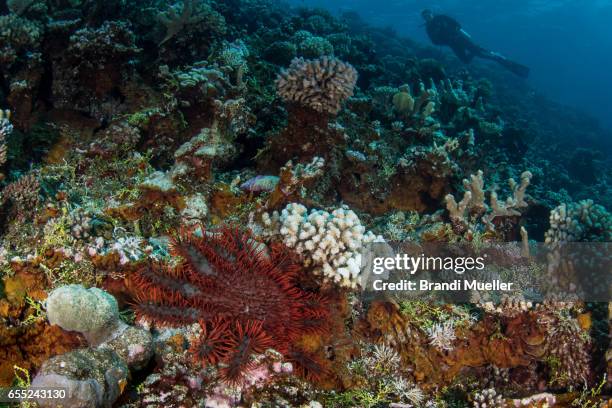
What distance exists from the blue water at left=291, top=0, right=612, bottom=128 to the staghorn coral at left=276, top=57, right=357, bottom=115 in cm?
4869

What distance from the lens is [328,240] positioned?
413 cm

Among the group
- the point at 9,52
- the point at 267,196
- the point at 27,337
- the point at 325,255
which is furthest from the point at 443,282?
the point at 9,52

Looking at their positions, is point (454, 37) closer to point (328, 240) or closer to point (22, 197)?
point (328, 240)

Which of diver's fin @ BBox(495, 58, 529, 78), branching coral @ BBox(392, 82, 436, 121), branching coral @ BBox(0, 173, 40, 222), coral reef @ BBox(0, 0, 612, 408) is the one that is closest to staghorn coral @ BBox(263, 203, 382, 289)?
coral reef @ BBox(0, 0, 612, 408)

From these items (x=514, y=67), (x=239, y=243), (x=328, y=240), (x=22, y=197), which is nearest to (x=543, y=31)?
(x=514, y=67)

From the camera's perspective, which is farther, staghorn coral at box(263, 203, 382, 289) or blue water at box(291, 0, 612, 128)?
blue water at box(291, 0, 612, 128)

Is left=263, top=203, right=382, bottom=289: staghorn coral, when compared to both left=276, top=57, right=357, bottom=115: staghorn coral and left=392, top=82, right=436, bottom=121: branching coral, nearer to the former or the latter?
left=276, top=57, right=357, bottom=115: staghorn coral

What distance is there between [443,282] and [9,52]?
268 inches

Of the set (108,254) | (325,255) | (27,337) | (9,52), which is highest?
(9,52)

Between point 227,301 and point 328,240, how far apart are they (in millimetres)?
1183

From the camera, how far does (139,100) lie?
645 centimetres

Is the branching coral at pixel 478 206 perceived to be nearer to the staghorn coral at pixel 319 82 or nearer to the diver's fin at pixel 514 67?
the staghorn coral at pixel 319 82

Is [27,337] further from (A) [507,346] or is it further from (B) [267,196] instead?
(A) [507,346]

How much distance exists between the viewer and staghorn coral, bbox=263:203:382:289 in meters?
4.10
